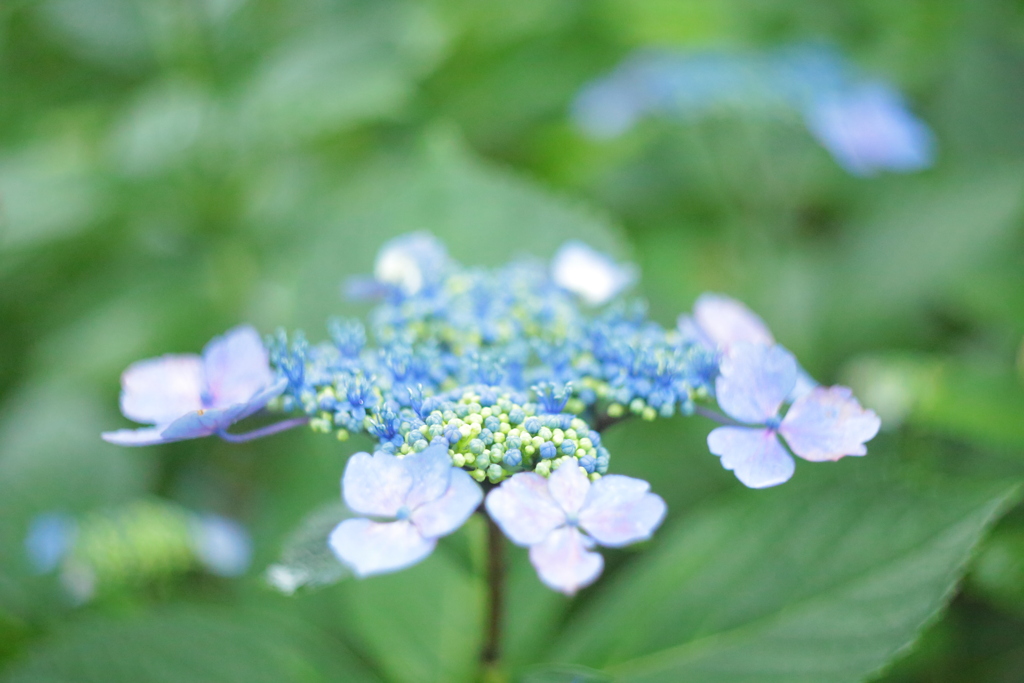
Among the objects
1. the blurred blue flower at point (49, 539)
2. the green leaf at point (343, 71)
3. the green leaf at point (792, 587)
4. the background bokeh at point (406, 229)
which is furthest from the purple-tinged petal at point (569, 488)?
the green leaf at point (343, 71)

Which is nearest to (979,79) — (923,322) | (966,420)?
(923,322)

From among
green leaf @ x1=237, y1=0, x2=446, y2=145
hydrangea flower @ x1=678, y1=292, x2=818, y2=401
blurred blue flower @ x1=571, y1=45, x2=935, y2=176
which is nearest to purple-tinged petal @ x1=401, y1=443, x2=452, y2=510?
hydrangea flower @ x1=678, y1=292, x2=818, y2=401

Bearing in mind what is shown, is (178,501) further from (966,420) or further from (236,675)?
(966,420)

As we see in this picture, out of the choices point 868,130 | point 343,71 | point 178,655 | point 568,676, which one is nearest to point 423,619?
point 178,655

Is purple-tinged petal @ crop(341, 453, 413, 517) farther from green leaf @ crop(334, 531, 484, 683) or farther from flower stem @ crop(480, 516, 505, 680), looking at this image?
green leaf @ crop(334, 531, 484, 683)

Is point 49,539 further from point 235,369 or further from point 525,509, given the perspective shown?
point 525,509
